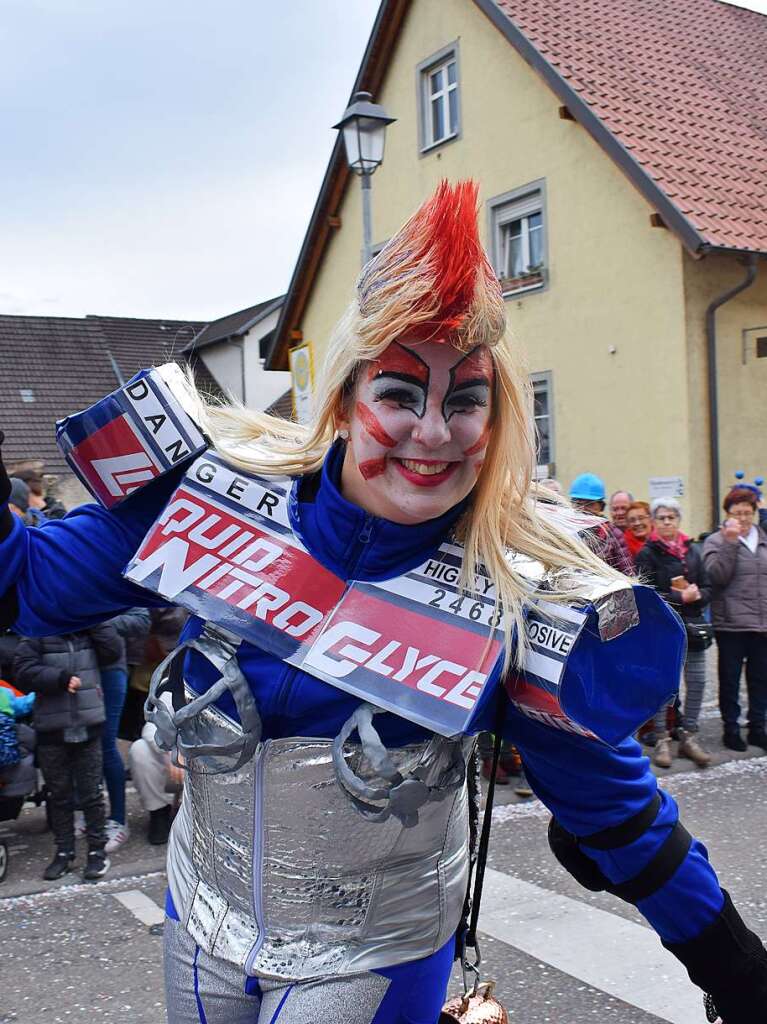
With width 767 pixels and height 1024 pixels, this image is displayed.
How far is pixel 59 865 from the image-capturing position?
5.12 metres

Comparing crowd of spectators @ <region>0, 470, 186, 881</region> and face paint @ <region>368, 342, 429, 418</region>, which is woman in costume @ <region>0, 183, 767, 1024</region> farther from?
crowd of spectators @ <region>0, 470, 186, 881</region>

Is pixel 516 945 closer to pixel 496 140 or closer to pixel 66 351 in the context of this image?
pixel 496 140

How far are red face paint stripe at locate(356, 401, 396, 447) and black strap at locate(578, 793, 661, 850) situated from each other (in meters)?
0.72

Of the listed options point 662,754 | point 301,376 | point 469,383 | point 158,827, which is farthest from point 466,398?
point 301,376

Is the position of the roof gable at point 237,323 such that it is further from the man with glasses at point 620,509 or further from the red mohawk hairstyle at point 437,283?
the red mohawk hairstyle at point 437,283

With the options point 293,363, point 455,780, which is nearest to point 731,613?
point 293,363

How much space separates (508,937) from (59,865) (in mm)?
2208

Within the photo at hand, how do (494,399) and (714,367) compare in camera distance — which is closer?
(494,399)

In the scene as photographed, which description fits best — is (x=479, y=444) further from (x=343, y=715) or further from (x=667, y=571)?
(x=667, y=571)

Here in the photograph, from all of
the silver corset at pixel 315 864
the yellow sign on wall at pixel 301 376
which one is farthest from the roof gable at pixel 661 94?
the silver corset at pixel 315 864

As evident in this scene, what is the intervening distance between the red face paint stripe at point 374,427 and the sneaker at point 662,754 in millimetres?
5578

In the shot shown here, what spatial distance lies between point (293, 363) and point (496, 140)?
8205 millimetres

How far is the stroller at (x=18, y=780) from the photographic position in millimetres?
5125

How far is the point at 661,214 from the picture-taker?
12617 millimetres
